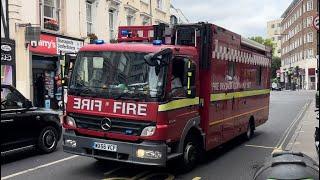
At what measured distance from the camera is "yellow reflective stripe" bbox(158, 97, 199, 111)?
26.6 ft

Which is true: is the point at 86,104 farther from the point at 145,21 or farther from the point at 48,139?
the point at 145,21

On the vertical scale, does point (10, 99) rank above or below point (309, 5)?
below

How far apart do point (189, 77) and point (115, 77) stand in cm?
129

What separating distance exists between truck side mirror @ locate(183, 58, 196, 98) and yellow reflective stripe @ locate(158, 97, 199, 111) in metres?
0.14

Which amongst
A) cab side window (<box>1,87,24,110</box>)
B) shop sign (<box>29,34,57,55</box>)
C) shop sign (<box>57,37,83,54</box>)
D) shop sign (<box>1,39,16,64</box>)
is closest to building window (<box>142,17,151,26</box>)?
shop sign (<box>57,37,83,54</box>)

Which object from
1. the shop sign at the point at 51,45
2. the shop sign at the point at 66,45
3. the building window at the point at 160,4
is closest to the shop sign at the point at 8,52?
the shop sign at the point at 51,45

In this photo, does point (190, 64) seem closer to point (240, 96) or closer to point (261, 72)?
point (240, 96)

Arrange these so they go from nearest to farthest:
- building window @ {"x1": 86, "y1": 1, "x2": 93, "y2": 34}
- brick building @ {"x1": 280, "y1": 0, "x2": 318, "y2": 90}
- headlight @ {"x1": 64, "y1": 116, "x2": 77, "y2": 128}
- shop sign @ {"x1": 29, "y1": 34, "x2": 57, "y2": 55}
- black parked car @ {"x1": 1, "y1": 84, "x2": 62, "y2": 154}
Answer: headlight @ {"x1": 64, "y1": 116, "x2": 77, "y2": 128} → black parked car @ {"x1": 1, "y1": 84, "x2": 62, "y2": 154} → shop sign @ {"x1": 29, "y1": 34, "x2": 57, "y2": 55} → building window @ {"x1": 86, "y1": 1, "x2": 93, "y2": 34} → brick building @ {"x1": 280, "y1": 0, "x2": 318, "y2": 90}

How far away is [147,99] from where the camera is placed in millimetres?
8086

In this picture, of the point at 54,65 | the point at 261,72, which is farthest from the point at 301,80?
the point at 261,72

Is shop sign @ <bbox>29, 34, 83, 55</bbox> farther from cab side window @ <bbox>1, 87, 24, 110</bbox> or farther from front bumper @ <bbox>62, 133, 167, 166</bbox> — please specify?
front bumper @ <bbox>62, 133, 167, 166</bbox>

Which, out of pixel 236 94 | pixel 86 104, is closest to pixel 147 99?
pixel 86 104

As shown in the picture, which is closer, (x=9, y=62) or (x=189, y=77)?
(x=189, y=77)

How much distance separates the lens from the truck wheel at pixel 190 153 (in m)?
9.04
